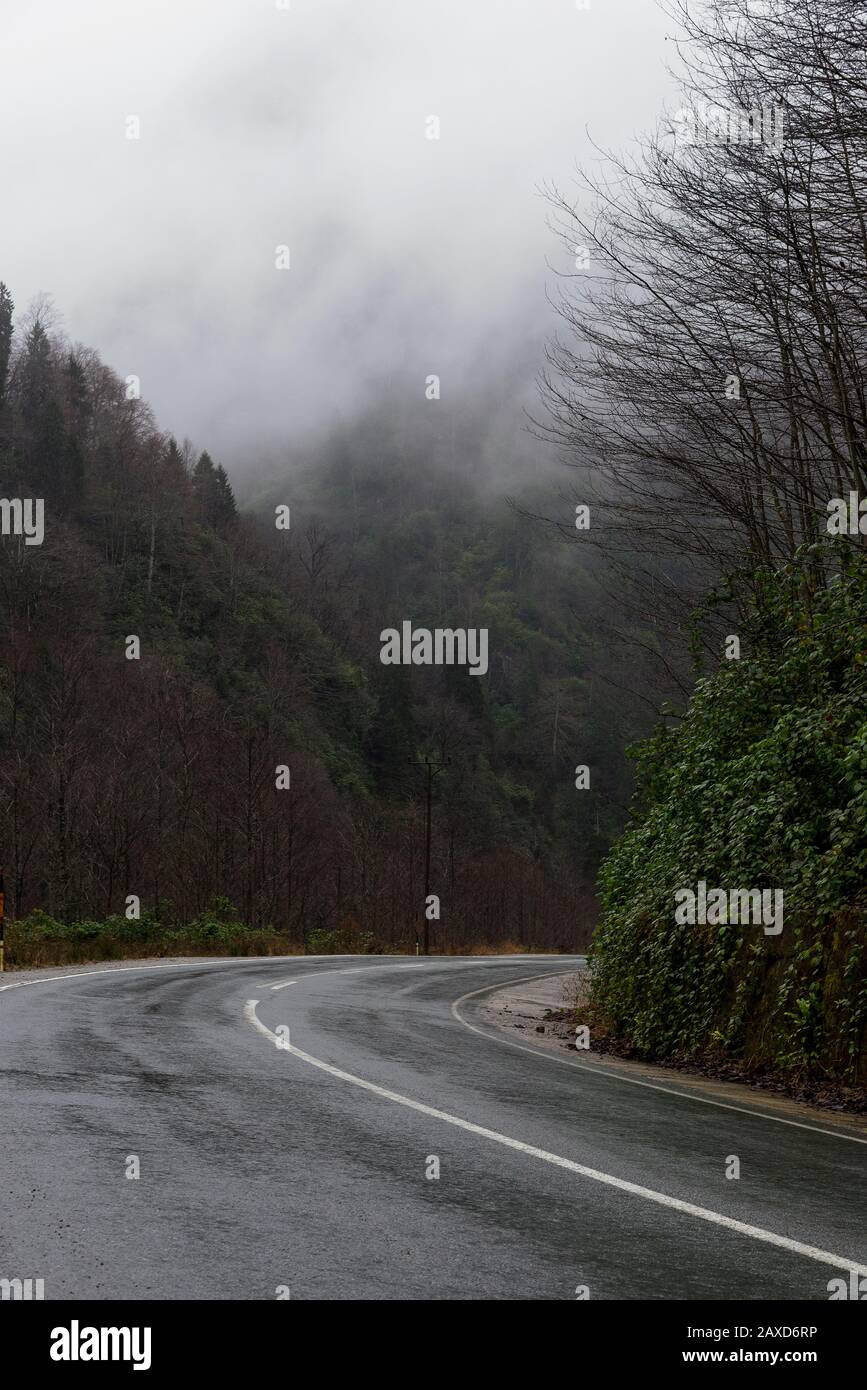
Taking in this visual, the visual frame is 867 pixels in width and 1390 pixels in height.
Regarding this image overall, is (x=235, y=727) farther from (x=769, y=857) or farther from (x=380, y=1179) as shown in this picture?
(x=380, y=1179)

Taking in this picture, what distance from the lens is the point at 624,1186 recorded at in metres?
6.40

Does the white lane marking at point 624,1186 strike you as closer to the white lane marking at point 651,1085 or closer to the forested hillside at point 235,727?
the white lane marking at point 651,1085

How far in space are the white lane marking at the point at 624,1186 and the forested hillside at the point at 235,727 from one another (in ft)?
46.2

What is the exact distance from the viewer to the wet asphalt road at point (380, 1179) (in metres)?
4.62

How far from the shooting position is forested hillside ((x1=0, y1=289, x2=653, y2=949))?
51844 millimetres

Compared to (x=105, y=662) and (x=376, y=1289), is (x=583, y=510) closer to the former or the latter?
(x=376, y=1289)

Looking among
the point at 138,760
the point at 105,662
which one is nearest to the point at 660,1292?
the point at 138,760

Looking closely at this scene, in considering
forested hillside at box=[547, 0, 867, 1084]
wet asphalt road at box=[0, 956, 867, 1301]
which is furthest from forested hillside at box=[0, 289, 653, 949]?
wet asphalt road at box=[0, 956, 867, 1301]

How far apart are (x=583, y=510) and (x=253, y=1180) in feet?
40.2

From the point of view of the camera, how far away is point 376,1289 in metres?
4.38

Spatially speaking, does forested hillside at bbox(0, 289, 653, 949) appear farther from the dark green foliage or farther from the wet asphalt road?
the wet asphalt road

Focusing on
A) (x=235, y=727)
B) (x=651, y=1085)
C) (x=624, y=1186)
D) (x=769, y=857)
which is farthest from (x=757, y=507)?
(x=235, y=727)

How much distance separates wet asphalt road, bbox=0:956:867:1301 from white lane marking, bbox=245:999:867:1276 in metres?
0.04

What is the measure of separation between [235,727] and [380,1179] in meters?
71.4
